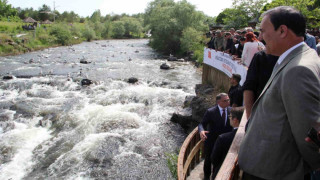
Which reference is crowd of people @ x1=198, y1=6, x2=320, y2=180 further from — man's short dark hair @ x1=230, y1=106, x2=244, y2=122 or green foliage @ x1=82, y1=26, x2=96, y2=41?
green foliage @ x1=82, y1=26, x2=96, y2=41

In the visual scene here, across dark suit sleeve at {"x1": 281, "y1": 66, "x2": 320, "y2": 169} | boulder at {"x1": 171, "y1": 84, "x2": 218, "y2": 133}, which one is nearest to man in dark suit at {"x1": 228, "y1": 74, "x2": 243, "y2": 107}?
dark suit sleeve at {"x1": 281, "y1": 66, "x2": 320, "y2": 169}

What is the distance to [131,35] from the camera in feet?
269

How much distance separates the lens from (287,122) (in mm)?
1831

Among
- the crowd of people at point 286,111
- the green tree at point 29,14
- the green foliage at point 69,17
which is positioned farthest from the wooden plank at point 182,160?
the green foliage at point 69,17

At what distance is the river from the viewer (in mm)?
9266

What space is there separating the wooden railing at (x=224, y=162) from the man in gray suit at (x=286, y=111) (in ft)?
1.63

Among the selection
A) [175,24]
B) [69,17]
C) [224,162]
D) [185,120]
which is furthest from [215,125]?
[69,17]

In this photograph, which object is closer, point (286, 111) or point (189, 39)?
point (286, 111)

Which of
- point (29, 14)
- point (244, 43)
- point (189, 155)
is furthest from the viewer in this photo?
point (29, 14)

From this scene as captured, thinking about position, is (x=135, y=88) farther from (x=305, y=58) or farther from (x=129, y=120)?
(x=305, y=58)

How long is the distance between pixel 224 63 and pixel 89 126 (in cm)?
683

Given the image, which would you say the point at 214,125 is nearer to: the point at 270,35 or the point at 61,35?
the point at 270,35

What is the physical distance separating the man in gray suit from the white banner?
22.3ft

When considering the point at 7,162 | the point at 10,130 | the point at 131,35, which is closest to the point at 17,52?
the point at 10,130
